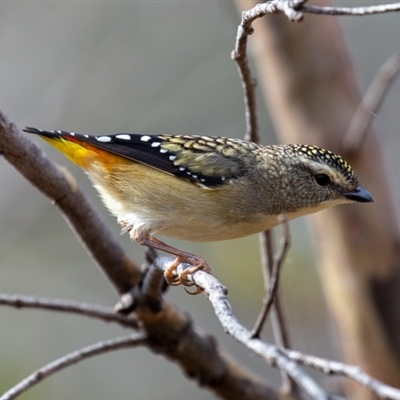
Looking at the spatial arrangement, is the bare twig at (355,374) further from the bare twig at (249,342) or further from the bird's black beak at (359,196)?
the bird's black beak at (359,196)

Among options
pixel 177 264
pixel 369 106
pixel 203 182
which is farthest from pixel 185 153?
pixel 369 106

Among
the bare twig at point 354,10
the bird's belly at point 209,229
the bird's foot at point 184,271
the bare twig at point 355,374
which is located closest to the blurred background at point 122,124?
the bird's belly at point 209,229

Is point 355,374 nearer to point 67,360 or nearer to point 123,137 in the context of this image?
point 67,360

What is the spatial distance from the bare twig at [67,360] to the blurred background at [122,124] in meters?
2.73

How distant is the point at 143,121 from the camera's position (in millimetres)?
10422

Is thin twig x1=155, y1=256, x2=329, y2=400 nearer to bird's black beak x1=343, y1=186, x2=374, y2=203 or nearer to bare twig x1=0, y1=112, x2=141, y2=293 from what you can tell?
bare twig x1=0, y1=112, x2=141, y2=293

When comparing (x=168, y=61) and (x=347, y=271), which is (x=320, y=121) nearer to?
(x=347, y=271)

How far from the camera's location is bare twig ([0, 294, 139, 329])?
148 inches

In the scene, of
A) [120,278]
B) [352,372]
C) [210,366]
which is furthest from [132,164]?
[352,372]

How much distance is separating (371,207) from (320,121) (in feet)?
2.49

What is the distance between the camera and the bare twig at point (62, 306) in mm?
3752

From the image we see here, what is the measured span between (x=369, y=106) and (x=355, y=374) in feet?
10.7

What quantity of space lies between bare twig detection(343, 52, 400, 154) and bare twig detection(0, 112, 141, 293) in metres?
1.95

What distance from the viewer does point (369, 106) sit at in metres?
4.88
